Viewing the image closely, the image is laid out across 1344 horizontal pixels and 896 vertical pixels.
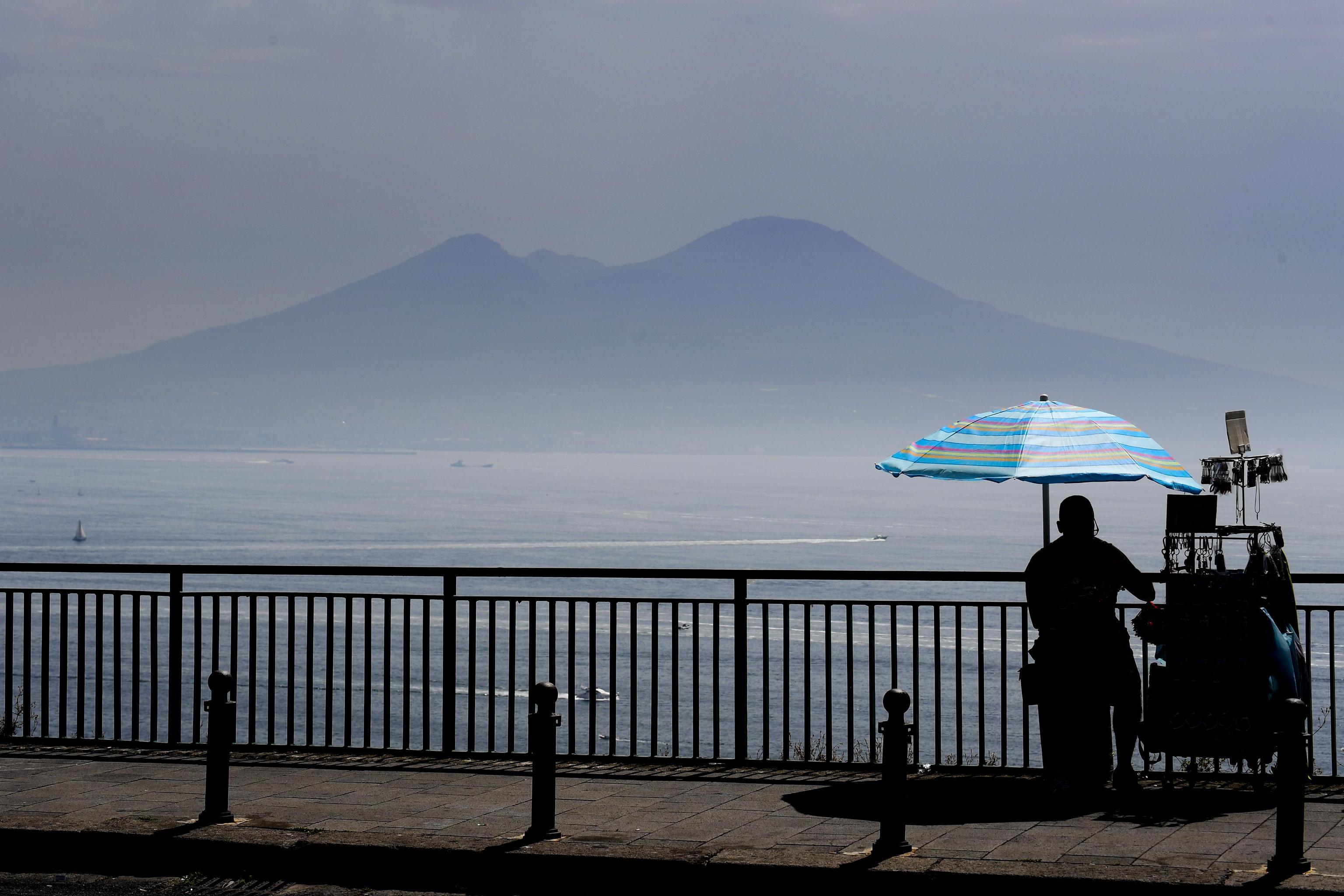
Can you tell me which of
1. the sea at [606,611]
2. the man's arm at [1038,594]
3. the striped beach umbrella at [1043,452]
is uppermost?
the striped beach umbrella at [1043,452]

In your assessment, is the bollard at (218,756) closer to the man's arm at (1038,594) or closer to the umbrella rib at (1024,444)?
the man's arm at (1038,594)

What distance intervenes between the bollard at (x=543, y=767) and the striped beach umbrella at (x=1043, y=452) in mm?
2509

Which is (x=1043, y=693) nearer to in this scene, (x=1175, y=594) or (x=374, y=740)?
(x=1175, y=594)

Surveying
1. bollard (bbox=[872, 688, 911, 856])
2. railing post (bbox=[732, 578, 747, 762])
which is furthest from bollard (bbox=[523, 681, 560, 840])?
railing post (bbox=[732, 578, 747, 762])

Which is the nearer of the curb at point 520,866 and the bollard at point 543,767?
the curb at point 520,866

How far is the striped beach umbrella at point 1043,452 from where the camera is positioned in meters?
8.28

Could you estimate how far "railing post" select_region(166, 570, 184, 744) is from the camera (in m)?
8.91

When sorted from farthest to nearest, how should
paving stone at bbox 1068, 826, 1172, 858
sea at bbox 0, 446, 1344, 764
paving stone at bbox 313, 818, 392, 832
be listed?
sea at bbox 0, 446, 1344, 764 < paving stone at bbox 313, 818, 392, 832 < paving stone at bbox 1068, 826, 1172, 858

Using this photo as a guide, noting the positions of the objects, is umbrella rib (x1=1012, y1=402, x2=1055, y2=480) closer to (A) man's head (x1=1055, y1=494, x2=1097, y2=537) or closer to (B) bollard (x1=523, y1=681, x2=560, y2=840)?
(A) man's head (x1=1055, y1=494, x2=1097, y2=537)

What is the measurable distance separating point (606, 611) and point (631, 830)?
95.9m

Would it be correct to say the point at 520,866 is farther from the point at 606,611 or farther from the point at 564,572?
the point at 606,611

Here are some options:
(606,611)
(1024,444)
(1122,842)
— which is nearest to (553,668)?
(1024,444)

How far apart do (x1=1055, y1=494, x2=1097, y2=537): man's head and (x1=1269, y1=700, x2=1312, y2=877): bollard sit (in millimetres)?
1911

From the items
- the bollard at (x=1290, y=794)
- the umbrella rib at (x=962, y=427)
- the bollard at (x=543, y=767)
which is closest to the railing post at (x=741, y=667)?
the umbrella rib at (x=962, y=427)
